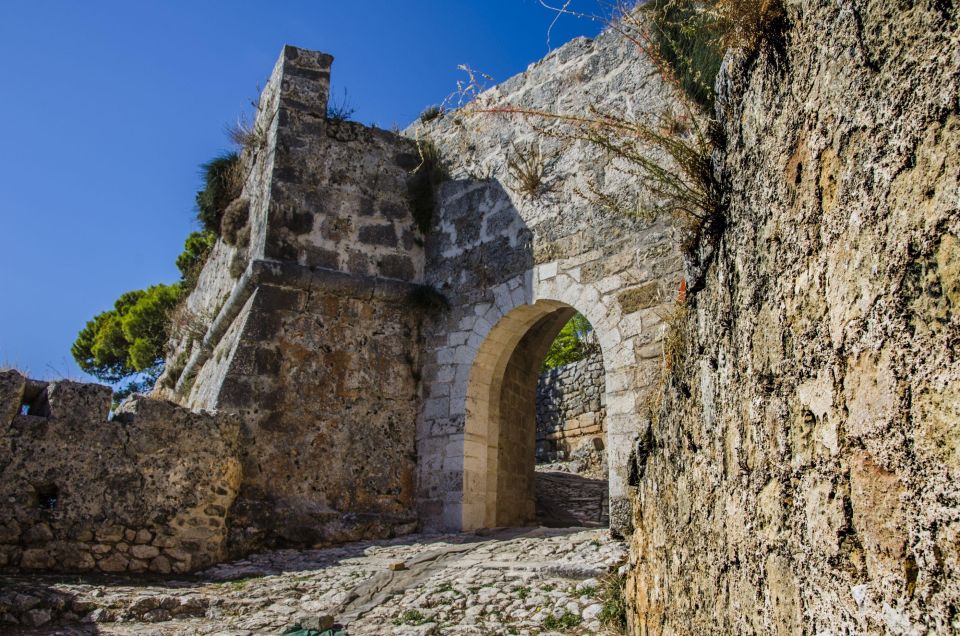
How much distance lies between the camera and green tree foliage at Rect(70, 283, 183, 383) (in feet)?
65.3

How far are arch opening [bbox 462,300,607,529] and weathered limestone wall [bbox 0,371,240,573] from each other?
7.17ft

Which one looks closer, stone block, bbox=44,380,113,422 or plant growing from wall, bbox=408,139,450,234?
stone block, bbox=44,380,113,422

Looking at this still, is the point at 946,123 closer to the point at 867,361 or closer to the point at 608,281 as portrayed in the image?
the point at 867,361

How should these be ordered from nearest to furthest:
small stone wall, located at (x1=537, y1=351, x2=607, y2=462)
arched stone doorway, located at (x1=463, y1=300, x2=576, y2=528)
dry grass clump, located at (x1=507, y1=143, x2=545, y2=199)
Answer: arched stone doorway, located at (x1=463, y1=300, x2=576, y2=528)
dry grass clump, located at (x1=507, y1=143, x2=545, y2=199)
small stone wall, located at (x1=537, y1=351, x2=607, y2=462)

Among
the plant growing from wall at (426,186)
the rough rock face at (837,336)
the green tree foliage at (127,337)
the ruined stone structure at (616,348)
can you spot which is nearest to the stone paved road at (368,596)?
the ruined stone structure at (616,348)

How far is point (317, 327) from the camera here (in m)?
7.98

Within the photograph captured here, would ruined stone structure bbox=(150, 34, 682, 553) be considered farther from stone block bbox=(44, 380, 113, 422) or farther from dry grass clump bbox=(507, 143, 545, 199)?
stone block bbox=(44, 380, 113, 422)

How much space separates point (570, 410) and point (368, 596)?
26.3ft

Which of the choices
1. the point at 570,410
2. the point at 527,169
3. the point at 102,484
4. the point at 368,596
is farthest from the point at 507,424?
the point at 570,410

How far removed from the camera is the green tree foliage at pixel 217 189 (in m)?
9.70

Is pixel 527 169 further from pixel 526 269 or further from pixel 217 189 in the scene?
pixel 217 189

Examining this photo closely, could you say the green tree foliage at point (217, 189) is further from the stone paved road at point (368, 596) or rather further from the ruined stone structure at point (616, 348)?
the stone paved road at point (368, 596)

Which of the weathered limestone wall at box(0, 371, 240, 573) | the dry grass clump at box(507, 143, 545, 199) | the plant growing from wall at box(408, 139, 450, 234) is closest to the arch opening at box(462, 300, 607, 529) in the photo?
the dry grass clump at box(507, 143, 545, 199)

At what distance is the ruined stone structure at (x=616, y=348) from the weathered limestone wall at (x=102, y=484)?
0.07ft
